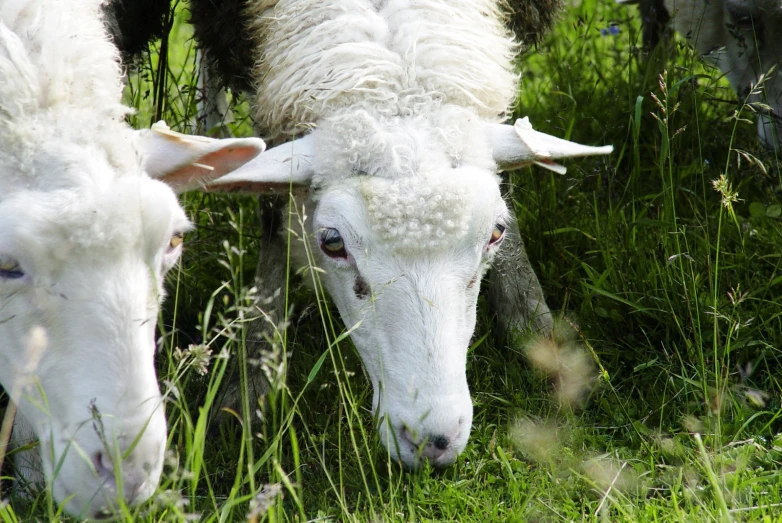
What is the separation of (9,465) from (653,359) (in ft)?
7.71

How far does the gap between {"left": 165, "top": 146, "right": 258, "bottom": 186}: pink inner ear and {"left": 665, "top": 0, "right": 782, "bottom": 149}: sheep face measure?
213 centimetres

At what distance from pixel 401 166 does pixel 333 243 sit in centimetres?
34

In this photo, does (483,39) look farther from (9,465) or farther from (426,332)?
(9,465)

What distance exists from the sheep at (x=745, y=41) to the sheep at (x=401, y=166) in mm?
1185

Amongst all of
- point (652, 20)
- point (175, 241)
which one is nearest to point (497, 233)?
point (175, 241)

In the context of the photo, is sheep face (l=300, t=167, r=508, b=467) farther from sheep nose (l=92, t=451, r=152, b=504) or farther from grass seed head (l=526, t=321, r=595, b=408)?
sheep nose (l=92, t=451, r=152, b=504)

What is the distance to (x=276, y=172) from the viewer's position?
3.01m

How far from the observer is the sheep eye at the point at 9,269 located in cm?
230

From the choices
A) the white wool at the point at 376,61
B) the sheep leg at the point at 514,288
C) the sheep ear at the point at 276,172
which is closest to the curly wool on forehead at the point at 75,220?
the sheep ear at the point at 276,172

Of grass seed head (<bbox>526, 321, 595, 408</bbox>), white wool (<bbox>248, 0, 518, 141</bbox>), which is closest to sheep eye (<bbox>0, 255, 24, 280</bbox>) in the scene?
white wool (<bbox>248, 0, 518, 141</bbox>)

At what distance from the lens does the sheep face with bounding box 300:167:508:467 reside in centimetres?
271

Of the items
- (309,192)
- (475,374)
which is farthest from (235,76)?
(475,374)

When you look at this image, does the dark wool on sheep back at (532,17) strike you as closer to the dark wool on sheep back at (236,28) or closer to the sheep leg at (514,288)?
the dark wool on sheep back at (236,28)

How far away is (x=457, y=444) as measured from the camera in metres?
2.71
